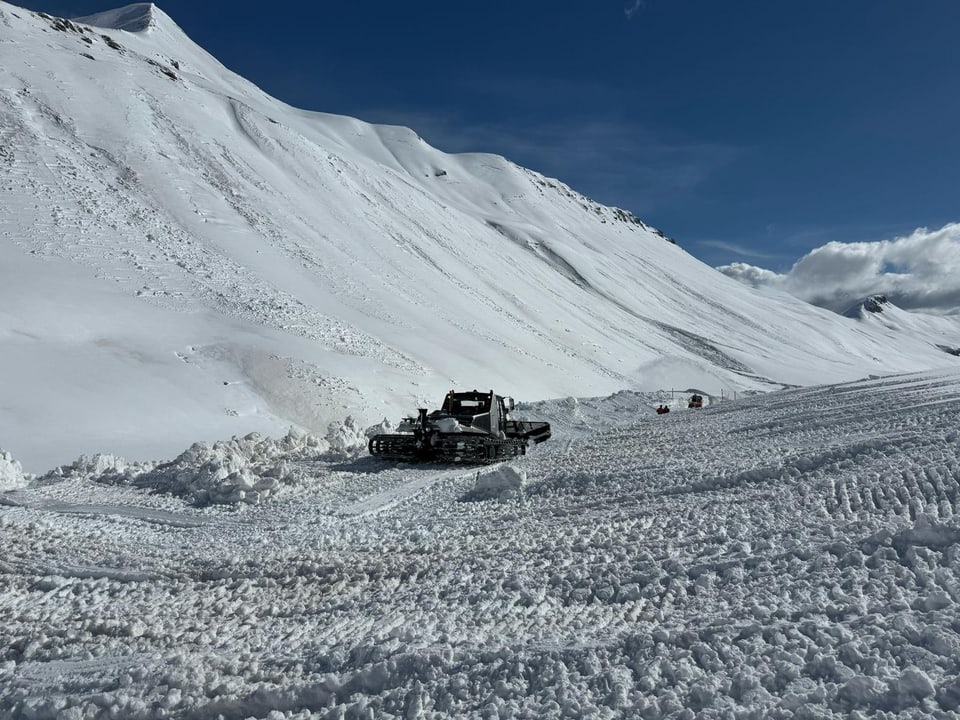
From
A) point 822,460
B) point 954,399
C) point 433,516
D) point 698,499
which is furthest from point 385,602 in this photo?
point 954,399

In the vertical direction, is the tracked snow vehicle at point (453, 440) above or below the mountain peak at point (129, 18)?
below

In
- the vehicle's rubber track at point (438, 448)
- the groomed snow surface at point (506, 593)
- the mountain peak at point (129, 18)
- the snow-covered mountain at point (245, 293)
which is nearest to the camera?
the groomed snow surface at point (506, 593)

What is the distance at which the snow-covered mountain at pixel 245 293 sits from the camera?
1966cm

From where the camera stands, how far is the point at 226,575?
6.98 metres

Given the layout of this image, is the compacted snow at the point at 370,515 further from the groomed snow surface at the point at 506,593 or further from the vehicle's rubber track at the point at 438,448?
the vehicle's rubber track at the point at 438,448

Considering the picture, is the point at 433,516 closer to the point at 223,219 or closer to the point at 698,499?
the point at 698,499

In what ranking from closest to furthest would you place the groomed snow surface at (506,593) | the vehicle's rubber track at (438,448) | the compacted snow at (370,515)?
the groomed snow surface at (506,593), the compacted snow at (370,515), the vehicle's rubber track at (438,448)

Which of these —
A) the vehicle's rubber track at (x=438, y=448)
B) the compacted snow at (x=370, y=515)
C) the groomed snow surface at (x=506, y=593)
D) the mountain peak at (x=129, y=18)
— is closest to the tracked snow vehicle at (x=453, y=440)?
the vehicle's rubber track at (x=438, y=448)

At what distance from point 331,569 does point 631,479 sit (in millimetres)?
5518

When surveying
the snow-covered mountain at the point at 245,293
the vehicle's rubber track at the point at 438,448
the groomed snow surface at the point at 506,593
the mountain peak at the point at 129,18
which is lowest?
the groomed snow surface at the point at 506,593

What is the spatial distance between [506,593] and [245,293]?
1050 inches

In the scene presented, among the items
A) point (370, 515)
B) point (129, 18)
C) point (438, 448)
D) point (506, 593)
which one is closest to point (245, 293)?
point (438, 448)

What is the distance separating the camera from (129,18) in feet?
356

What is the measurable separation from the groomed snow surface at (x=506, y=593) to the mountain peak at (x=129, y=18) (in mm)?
111247
